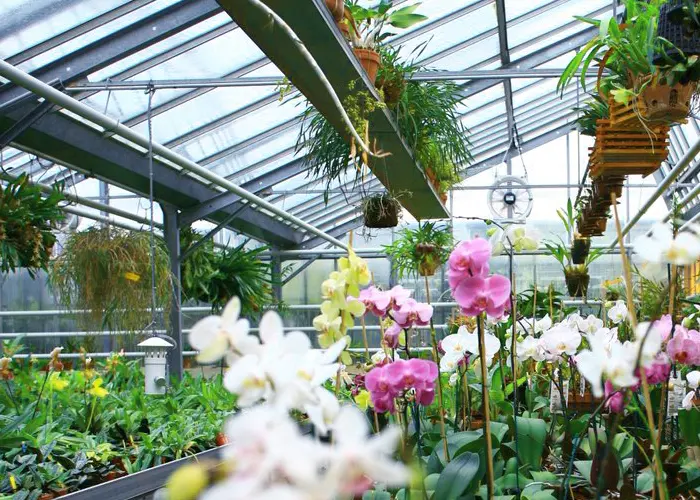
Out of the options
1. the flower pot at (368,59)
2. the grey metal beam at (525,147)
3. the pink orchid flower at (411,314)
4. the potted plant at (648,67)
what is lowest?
the pink orchid flower at (411,314)

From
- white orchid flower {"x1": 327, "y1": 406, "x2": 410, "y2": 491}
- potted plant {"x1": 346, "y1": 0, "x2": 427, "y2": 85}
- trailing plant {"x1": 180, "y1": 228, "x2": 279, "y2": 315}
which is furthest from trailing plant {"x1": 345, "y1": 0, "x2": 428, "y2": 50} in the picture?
trailing plant {"x1": 180, "y1": 228, "x2": 279, "y2": 315}

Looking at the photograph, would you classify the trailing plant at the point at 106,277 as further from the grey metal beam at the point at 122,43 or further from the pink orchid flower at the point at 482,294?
the pink orchid flower at the point at 482,294

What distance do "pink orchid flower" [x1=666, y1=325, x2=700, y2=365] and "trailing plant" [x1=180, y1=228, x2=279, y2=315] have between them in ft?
25.0

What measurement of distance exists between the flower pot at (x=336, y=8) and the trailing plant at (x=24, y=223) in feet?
6.81

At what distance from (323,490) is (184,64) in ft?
19.8

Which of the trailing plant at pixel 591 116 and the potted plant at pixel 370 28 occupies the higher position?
the potted plant at pixel 370 28

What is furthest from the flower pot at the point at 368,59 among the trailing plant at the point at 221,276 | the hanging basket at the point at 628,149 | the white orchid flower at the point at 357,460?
the trailing plant at the point at 221,276

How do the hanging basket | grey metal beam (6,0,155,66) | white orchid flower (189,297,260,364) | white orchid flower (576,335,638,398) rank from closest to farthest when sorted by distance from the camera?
white orchid flower (189,297,260,364) < white orchid flower (576,335,638,398) < the hanging basket < grey metal beam (6,0,155,66)

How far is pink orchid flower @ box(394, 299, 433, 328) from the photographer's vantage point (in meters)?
1.35

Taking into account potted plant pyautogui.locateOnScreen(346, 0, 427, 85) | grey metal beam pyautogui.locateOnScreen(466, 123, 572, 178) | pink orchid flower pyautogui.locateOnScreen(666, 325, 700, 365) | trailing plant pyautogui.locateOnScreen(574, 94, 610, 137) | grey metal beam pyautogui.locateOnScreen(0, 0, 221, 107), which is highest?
grey metal beam pyautogui.locateOnScreen(466, 123, 572, 178)

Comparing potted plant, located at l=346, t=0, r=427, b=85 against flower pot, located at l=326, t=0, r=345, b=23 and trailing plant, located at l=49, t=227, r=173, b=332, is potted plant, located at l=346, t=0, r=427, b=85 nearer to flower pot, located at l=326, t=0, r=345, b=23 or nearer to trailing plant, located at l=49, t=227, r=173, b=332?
flower pot, located at l=326, t=0, r=345, b=23

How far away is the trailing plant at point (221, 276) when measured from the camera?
8.99 meters

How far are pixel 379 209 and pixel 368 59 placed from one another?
2.24m

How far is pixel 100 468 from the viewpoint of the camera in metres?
3.38
